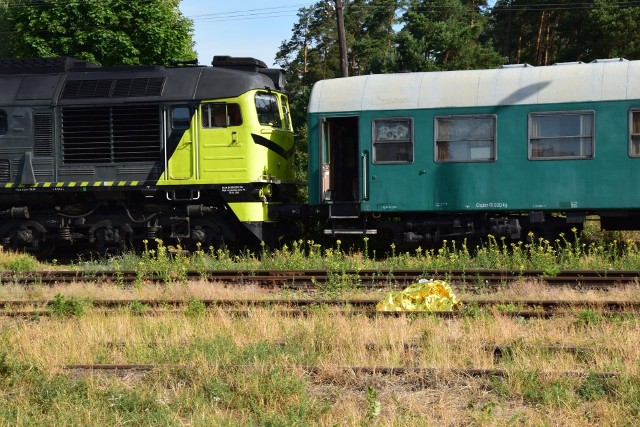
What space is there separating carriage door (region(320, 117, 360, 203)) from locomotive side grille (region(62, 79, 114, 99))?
455 cm

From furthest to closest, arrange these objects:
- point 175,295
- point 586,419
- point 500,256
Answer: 1. point 500,256
2. point 175,295
3. point 586,419

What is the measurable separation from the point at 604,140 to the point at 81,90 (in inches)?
405

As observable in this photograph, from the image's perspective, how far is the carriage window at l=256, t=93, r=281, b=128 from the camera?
51.8 ft

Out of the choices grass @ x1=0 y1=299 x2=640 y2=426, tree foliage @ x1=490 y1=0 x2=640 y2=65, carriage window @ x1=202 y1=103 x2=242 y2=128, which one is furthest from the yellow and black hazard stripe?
tree foliage @ x1=490 y1=0 x2=640 y2=65

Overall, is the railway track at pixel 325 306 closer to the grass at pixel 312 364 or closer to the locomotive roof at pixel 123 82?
the grass at pixel 312 364

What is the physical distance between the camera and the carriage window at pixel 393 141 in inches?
584

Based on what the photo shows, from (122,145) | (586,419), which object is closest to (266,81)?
(122,145)

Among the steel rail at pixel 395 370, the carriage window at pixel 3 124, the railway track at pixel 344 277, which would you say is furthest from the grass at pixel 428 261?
the steel rail at pixel 395 370

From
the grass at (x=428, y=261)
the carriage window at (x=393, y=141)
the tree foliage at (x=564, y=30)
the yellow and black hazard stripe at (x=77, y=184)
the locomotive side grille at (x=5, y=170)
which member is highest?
the tree foliage at (x=564, y=30)

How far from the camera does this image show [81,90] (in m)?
15.9

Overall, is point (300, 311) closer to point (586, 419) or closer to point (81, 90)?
point (586, 419)

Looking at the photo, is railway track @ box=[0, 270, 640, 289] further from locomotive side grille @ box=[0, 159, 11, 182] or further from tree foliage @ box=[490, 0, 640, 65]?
tree foliage @ box=[490, 0, 640, 65]

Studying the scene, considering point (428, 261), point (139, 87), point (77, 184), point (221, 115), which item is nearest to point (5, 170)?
point (77, 184)

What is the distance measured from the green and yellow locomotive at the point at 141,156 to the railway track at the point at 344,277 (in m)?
2.49
